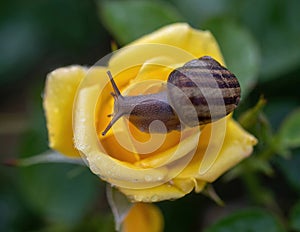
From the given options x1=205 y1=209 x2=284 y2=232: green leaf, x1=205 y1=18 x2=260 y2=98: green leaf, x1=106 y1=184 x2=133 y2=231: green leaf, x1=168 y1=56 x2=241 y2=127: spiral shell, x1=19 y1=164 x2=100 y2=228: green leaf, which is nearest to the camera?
x1=168 y1=56 x2=241 y2=127: spiral shell

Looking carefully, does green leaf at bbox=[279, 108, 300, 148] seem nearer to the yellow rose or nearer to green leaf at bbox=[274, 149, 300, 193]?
green leaf at bbox=[274, 149, 300, 193]

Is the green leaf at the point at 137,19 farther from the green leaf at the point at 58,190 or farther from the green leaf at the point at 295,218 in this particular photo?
the green leaf at the point at 295,218

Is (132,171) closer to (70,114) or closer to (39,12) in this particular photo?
(70,114)

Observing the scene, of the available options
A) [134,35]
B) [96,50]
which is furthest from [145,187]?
[96,50]

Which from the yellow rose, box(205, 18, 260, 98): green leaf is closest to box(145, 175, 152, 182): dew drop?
the yellow rose

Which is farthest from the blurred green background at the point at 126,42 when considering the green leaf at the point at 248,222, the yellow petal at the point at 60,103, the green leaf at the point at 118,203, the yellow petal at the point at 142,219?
the yellow petal at the point at 60,103
